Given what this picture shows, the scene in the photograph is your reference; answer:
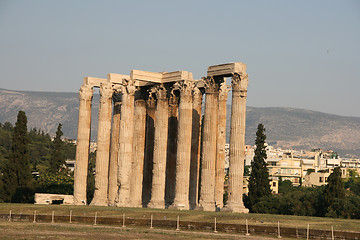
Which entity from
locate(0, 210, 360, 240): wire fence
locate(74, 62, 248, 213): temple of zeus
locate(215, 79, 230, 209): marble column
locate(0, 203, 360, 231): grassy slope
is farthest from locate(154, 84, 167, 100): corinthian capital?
locate(0, 210, 360, 240): wire fence

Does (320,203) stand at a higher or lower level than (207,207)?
higher

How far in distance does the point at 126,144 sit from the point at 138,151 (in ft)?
12.3

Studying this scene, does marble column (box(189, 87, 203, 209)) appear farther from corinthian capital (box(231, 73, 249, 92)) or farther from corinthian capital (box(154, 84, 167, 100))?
corinthian capital (box(231, 73, 249, 92))

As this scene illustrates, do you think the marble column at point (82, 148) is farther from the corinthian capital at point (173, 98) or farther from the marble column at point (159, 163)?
the corinthian capital at point (173, 98)

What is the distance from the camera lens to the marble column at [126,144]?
7475cm

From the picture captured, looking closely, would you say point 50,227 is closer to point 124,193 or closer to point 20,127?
point 124,193

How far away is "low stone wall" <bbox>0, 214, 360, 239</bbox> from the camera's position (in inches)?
1812

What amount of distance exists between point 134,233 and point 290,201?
4226 cm

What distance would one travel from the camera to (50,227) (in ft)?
174

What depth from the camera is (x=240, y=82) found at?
6538 centimetres

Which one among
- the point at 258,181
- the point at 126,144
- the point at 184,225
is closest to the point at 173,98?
the point at 126,144

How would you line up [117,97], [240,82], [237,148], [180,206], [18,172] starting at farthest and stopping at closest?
[18,172], [117,97], [180,206], [240,82], [237,148]

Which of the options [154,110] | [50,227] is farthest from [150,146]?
[50,227]

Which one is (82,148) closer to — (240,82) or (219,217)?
(240,82)
